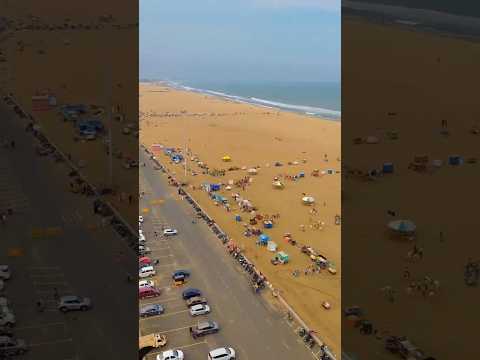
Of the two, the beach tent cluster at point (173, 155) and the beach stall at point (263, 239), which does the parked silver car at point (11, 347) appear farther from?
the beach tent cluster at point (173, 155)

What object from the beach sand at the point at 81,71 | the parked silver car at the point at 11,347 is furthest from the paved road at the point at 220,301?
the parked silver car at the point at 11,347

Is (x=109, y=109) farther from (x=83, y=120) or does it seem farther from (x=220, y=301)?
(x=220, y=301)

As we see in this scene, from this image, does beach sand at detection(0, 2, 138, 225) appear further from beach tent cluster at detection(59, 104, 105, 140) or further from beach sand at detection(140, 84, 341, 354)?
beach sand at detection(140, 84, 341, 354)
